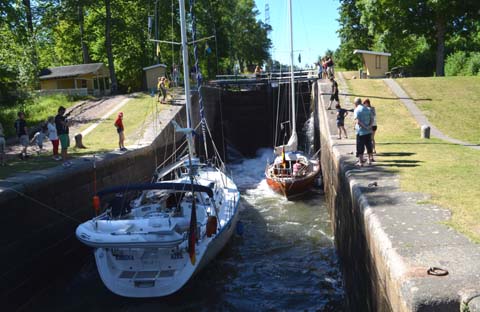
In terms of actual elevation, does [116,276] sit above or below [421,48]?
below

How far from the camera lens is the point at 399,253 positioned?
4.87m

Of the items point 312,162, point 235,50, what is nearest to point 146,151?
point 312,162

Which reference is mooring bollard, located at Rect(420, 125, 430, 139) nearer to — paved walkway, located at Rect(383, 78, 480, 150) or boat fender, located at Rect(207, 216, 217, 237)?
paved walkway, located at Rect(383, 78, 480, 150)

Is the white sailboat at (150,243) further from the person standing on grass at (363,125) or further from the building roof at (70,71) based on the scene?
the building roof at (70,71)

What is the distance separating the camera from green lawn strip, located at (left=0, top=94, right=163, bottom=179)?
11758 millimetres

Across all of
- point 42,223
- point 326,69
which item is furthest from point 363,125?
point 326,69

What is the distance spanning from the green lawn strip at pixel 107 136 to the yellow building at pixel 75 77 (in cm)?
1215

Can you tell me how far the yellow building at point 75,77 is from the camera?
36.7 m

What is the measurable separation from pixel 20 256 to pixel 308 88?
73.2ft

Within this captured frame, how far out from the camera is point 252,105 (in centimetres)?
2958

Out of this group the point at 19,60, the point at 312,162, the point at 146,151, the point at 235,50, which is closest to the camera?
the point at 146,151

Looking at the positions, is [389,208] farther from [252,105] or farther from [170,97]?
[252,105]

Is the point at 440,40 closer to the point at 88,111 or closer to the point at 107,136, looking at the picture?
the point at 88,111

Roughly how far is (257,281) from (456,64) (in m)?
31.9
